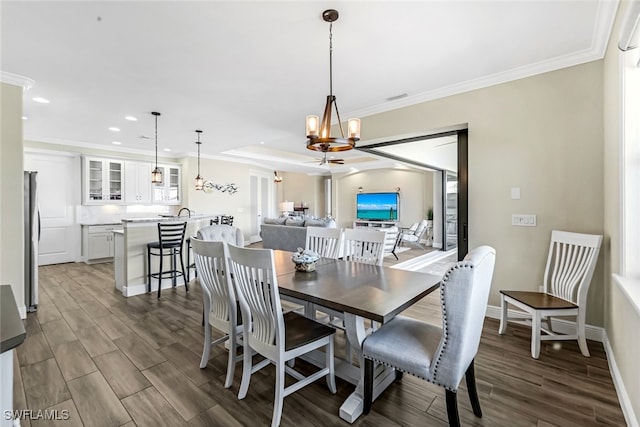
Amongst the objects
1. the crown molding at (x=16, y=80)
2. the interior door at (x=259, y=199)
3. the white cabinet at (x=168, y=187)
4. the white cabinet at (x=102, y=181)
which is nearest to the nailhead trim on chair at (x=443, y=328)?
the crown molding at (x=16, y=80)

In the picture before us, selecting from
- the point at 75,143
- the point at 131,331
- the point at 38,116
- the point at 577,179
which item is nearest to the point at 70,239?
the point at 75,143

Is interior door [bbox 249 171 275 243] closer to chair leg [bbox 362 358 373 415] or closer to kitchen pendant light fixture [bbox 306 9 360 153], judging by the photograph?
kitchen pendant light fixture [bbox 306 9 360 153]

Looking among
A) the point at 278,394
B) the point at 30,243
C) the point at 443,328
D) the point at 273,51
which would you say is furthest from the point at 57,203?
the point at 443,328

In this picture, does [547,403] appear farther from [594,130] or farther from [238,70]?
[238,70]

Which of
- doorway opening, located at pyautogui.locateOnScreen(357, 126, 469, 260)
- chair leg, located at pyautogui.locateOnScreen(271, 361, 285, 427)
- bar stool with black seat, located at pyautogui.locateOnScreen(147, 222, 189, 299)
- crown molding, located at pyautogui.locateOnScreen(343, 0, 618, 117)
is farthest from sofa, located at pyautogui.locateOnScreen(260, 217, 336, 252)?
chair leg, located at pyautogui.locateOnScreen(271, 361, 285, 427)

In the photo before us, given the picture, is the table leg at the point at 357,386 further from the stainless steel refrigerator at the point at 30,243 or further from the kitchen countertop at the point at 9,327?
the stainless steel refrigerator at the point at 30,243

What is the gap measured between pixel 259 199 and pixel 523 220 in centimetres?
810

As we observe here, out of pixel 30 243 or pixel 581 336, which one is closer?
pixel 581 336

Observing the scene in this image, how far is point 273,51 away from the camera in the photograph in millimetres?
2646

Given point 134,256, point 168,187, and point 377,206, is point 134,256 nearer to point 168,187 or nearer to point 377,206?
point 168,187

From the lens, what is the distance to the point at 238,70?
9.84 ft

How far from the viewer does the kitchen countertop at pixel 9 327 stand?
85 cm

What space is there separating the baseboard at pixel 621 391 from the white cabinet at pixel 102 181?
8284 mm

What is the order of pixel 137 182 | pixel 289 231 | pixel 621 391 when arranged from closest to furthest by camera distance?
pixel 621 391, pixel 289 231, pixel 137 182
